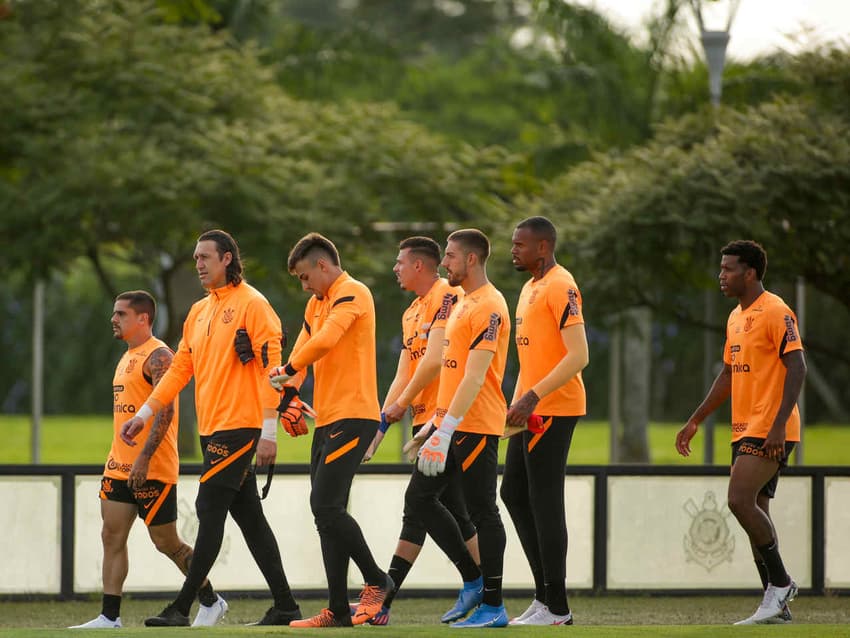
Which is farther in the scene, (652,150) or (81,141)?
(81,141)

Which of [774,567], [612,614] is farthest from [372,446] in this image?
[612,614]

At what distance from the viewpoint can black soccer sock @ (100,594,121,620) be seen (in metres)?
7.86

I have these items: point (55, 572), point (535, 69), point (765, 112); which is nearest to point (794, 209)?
point (765, 112)

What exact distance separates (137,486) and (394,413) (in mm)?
1440

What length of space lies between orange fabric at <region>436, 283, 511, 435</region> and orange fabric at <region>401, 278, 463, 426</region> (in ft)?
1.13

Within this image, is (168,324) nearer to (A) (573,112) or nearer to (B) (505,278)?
(B) (505,278)

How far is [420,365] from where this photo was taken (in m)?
7.81

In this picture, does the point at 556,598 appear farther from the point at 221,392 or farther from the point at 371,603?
the point at 221,392

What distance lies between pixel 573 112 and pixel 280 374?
19.9m

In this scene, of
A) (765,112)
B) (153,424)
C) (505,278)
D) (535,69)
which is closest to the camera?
(153,424)

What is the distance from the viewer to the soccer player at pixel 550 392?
25.0 ft

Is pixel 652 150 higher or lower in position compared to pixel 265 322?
higher

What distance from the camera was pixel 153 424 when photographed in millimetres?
7828

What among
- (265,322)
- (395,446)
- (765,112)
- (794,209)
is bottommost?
(395,446)
